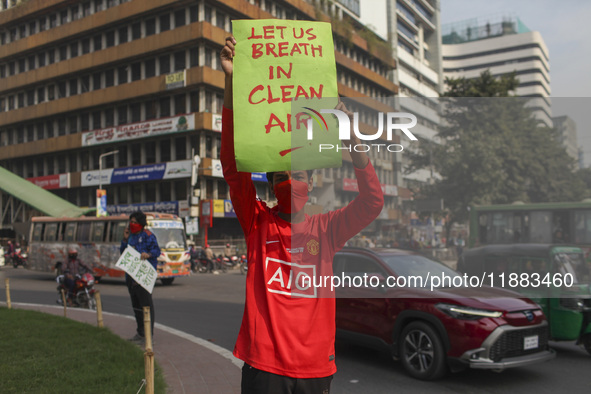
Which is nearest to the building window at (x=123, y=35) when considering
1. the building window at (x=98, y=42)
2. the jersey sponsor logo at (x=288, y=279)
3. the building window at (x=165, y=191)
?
the building window at (x=98, y=42)

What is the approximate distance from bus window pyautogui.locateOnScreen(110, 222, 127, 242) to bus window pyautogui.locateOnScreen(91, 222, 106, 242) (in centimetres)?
59

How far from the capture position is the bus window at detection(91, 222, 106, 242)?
70.3 feet

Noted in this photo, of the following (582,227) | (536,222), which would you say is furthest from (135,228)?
(582,227)

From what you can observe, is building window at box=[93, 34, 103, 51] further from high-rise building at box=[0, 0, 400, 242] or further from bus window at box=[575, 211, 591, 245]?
bus window at box=[575, 211, 591, 245]

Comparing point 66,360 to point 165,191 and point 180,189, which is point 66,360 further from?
point 165,191

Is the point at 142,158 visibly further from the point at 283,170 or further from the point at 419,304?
the point at 283,170

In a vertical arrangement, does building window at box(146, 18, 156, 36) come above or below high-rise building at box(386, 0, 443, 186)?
below

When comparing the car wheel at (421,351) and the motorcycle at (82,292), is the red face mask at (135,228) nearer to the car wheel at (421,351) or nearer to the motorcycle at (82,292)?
the car wheel at (421,351)

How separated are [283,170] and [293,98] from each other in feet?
1.22

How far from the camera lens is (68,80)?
47.8 metres

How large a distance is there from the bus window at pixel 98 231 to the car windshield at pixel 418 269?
1708 cm

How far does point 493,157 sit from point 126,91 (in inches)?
1639

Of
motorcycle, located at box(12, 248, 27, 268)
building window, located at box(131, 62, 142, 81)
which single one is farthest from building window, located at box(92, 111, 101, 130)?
motorcycle, located at box(12, 248, 27, 268)

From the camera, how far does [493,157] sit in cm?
420
